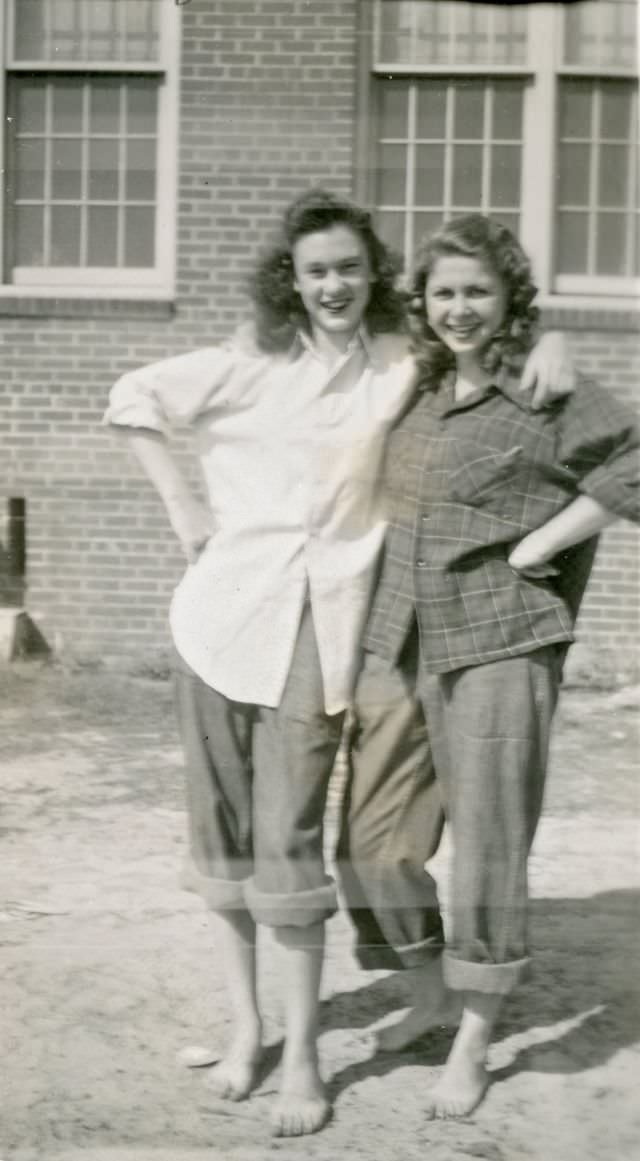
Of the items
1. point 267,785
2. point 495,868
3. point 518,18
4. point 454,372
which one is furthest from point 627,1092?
point 518,18

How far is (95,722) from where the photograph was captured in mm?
2623

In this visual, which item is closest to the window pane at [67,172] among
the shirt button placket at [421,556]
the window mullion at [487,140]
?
the window mullion at [487,140]

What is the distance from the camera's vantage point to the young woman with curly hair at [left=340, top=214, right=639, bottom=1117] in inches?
97.4

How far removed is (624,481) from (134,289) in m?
0.87

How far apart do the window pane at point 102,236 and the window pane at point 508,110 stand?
649 mm

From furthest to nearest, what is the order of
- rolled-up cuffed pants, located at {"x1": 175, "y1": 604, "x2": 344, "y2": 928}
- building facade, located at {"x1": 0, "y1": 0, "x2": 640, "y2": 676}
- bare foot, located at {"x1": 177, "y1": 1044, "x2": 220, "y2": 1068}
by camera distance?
1. bare foot, located at {"x1": 177, "y1": 1044, "x2": 220, "y2": 1068}
2. rolled-up cuffed pants, located at {"x1": 175, "y1": 604, "x2": 344, "y2": 928}
3. building facade, located at {"x1": 0, "y1": 0, "x2": 640, "y2": 676}

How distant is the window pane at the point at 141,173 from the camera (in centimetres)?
247

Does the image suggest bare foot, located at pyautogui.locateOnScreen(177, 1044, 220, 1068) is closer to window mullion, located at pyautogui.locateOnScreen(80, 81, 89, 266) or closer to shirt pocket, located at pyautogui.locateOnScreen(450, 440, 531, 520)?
shirt pocket, located at pyautogui.locateOnScreen(450, 440, 531, 520)

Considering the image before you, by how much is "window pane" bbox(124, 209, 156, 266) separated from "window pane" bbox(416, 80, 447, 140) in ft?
1.54

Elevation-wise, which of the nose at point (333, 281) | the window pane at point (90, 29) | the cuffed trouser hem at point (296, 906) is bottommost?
the cuffed trouser hem at point (296, 906)

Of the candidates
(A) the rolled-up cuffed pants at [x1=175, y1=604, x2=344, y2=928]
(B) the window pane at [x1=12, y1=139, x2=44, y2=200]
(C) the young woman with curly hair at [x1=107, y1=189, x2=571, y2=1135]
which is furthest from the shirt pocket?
(B) the window pane at [x1=12, y1=139, x2=44, y2=200]

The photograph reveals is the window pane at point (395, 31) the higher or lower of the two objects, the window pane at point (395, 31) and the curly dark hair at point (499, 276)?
the higher

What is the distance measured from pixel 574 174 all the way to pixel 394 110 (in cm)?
32

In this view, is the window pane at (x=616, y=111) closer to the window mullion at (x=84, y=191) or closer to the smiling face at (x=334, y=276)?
the smiling face at (x=334, y=276)
